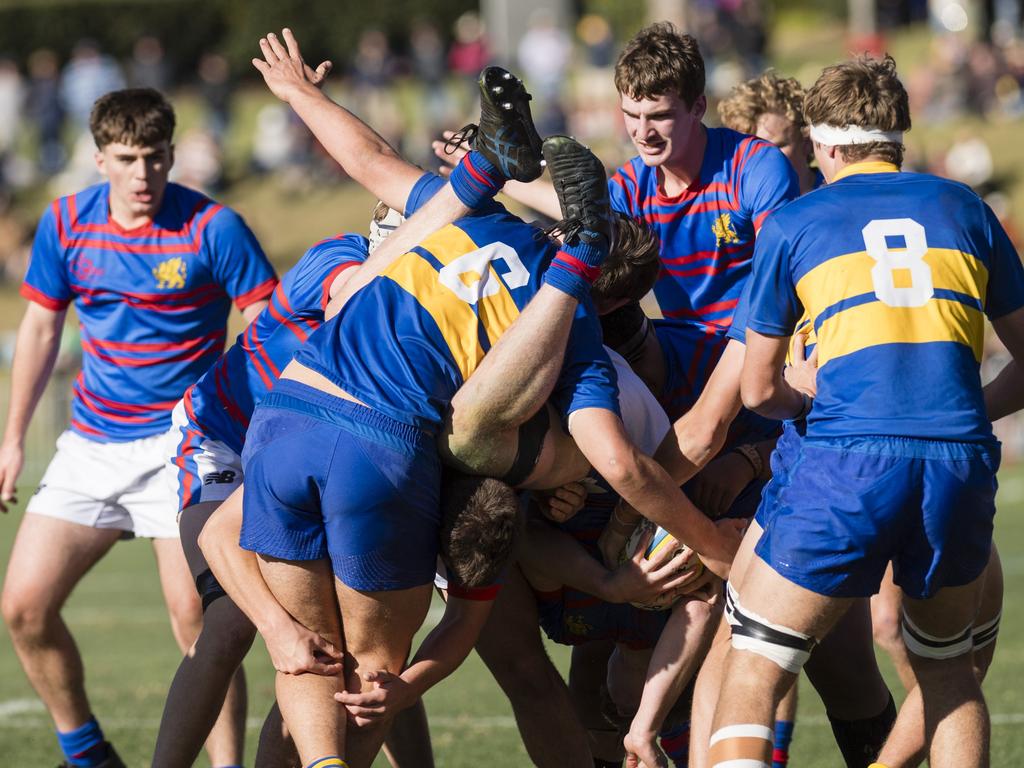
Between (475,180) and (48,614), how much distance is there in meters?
2.71

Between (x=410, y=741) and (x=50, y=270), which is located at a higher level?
(x=50, y=270)

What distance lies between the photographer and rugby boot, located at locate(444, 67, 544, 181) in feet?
14.5

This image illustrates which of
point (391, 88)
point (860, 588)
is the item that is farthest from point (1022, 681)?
point (391, 88)

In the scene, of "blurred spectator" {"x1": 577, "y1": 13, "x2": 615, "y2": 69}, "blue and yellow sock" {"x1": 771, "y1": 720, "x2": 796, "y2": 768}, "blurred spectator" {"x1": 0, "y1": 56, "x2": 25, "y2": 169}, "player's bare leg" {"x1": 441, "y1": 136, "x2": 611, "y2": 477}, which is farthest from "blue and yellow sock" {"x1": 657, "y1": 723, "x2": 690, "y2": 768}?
"blurred spectator" {"x1": 0, "y1": 56, "x2": 25, "y2": 169}

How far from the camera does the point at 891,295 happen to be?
13.5ft

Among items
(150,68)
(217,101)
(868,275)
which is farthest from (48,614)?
(150,68)

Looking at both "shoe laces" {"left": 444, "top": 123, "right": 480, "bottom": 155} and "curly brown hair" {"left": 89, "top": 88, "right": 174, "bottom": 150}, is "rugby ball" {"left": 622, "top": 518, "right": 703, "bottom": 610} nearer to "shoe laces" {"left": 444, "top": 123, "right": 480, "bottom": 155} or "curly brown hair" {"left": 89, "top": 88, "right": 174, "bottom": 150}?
"shoe laces" {"left": 444, "top": 123, "right": 480, "bottom": 155}

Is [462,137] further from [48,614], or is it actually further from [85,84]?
[85,84]

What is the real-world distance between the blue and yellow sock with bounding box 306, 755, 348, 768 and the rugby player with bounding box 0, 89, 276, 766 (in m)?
1.82

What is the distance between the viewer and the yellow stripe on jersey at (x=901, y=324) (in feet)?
13.4

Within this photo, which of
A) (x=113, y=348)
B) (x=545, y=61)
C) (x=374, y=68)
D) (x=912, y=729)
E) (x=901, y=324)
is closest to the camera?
(x=901, y=324)

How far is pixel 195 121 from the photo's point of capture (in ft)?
108

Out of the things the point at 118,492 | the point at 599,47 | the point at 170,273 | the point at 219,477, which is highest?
the point at 599,47

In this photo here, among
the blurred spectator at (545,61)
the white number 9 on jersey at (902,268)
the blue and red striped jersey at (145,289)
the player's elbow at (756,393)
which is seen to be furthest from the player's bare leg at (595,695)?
the blurred spectator at (545,61)
